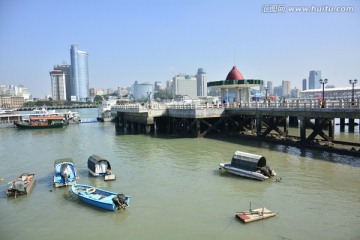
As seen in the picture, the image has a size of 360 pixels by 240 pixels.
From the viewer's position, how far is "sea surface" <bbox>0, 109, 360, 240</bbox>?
14.0 meters

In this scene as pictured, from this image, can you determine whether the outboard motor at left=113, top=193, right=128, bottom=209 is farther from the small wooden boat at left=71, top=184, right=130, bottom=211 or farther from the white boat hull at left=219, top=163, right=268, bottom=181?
the white boat hull at left=219, top=163, right=268, bottom=181

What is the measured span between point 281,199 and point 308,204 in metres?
1.47

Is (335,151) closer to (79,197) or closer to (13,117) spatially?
(79,197)

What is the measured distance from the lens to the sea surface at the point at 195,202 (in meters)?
14.0

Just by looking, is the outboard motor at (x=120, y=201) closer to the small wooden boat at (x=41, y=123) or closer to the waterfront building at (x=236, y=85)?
the waterfront building at (x=236, y=85)

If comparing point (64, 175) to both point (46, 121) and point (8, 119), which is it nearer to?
point (46, 121)

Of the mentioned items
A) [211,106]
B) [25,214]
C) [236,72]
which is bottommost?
[25,214]

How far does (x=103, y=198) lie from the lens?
17.3m

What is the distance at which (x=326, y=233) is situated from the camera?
13305 millimetres

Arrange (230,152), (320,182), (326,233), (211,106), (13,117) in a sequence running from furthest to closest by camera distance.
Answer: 1. (13,117)
2. (211,106)
3. (230,152)
4. (320,182)
5. (326,233)

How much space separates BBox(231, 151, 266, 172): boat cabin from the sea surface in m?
1.00

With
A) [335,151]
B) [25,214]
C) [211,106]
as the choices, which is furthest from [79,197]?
[211,106]

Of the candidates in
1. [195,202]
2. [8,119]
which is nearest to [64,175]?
[195,202]

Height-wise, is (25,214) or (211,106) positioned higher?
(211,106)
